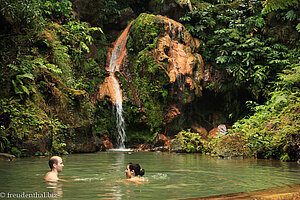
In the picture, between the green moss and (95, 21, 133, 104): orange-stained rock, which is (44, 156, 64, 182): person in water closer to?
(95, 21, 133, 104): orange-stained rock

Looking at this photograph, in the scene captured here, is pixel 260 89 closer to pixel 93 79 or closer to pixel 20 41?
pixel 93 79

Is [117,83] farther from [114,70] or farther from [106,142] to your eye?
[106,142]

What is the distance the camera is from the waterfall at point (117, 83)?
16531 mm

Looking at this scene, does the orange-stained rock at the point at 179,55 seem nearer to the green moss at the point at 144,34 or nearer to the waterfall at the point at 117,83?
the green moss at the point at 144,34

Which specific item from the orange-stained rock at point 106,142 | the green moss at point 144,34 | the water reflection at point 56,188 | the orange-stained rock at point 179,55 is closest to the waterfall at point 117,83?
the orange-stained rock at point 106,142

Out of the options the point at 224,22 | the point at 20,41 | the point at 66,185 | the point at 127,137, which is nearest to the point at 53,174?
the point at 66,185

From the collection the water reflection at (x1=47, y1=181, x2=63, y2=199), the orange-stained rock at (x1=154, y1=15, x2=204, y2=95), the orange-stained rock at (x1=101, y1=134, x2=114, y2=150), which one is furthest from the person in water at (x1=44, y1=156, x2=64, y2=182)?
the orange-stained rock at (x1=154, y1=15, x2=204, y2=95)

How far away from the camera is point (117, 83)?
1770cm

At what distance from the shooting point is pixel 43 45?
14.2m

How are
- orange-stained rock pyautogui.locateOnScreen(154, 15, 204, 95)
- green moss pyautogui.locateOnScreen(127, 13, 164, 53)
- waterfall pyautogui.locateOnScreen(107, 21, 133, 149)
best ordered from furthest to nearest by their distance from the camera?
green moss pyautogui.locateOnScreen(127, 13, 164, 53), orange-stained rock pyautogui.locateOnScreen(154, 15, 204, 95), waterfall pyautogui.locateOnScreen(107, 21, 133, 149)

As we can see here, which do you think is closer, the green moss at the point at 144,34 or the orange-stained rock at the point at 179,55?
the orange-stained rock at the point at 179,55

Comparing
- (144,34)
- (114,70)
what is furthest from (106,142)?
(144,34)

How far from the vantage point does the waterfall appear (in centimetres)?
1653

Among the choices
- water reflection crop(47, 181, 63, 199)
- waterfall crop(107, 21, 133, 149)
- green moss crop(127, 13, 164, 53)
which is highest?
green moss crop(127, 13, 164, 53)
